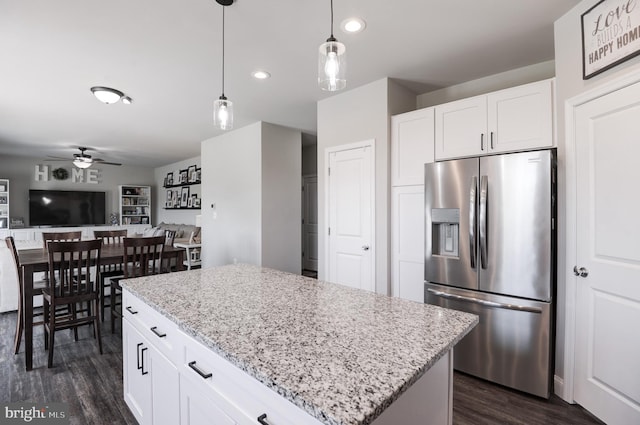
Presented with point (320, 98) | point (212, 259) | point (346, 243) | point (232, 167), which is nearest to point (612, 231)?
point (346, 243)

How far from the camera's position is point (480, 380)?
244 cm

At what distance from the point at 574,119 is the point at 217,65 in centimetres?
287

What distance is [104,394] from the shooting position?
7.38 ft

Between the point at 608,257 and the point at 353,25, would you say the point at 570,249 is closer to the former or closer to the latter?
the point at 608,257

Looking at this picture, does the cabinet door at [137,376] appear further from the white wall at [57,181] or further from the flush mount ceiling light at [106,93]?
the white wall at [57,181]

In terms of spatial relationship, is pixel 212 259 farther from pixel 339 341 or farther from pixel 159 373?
pixel 339 341

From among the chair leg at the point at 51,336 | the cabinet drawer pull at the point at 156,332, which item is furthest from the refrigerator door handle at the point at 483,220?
the chair leg at the point at 51,336

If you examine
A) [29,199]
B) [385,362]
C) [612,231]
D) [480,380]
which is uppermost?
[29,199]

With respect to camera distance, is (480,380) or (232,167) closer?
(480,380)

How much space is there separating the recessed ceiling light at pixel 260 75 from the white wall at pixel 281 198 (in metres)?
1.56

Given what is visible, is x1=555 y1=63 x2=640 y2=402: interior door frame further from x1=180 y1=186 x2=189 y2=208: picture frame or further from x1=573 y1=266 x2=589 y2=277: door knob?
x1=180 y1=186 x2=189 y2=208: picture frame

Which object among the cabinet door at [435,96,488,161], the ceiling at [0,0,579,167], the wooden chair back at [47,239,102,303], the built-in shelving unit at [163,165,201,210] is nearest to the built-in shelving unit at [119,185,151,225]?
the built-in shelving unit at [163,165,201,210]

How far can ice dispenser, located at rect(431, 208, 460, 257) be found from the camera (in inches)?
99.0

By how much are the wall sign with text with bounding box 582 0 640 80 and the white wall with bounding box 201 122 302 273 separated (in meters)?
3.71
